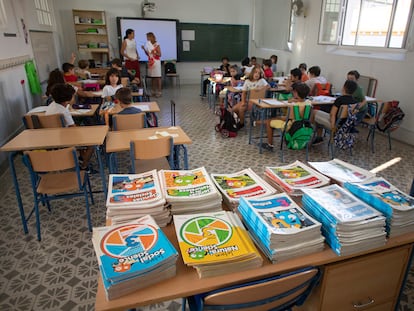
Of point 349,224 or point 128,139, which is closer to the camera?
point 349,224

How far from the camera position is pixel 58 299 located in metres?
1.93

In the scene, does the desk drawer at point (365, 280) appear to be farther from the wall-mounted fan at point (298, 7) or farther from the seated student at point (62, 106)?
the wall-mounted fan at point (298, 7)

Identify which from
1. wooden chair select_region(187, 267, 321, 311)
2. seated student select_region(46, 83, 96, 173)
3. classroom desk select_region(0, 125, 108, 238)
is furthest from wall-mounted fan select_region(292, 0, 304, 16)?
wooden chair select_region(187, 267, 321, 311)

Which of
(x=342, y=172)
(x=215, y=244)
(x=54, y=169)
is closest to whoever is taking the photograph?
(x=215, y=244)

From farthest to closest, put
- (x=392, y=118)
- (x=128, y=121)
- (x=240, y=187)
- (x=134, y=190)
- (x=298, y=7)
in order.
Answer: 1. (x=298, y=7)
2. (x=392, y=118)
3. (x=128, y=121)
4. (x=240, y=187)
5. (x=134, y=190)

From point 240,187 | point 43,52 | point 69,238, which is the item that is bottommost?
point 69,238

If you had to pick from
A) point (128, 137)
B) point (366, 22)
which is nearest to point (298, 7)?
point (366, 22)

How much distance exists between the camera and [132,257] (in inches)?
39.6

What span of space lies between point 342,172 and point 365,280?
579 millimetres

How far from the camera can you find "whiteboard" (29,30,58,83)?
6.43 m

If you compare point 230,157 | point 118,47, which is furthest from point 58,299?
point 118,47

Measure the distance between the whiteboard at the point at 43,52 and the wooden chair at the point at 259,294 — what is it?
6909 mm

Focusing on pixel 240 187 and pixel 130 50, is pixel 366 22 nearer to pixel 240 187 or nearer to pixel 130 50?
pixel 130 50

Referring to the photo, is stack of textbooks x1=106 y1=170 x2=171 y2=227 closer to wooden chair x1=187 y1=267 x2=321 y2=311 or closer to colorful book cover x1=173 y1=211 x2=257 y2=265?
colorful book cover x1=173 y1=211 x2=257 y2=265
